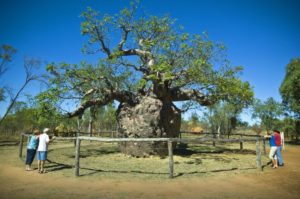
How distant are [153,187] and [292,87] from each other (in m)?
22.5

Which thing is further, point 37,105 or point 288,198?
point 37,105

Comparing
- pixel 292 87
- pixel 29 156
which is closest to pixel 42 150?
pixel 29 156

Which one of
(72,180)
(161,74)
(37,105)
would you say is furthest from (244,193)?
(37,105)

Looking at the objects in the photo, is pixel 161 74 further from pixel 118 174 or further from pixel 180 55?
pixel 118 174

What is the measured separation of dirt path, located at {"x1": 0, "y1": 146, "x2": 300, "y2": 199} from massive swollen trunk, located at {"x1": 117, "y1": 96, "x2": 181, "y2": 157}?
471 centimetres

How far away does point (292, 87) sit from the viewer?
939 inches

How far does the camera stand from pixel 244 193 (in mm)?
6344

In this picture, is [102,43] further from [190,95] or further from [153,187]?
[153,187]

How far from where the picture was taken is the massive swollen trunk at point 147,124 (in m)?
12.6

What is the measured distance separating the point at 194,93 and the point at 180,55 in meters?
2.77

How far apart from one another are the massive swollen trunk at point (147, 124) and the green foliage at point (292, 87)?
1608cm

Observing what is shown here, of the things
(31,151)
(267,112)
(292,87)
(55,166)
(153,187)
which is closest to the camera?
(153,187)

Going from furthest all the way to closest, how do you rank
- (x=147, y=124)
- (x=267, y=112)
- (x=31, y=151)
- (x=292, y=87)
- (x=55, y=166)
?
(x=267, y=112), (x=292, y=87), (x=147, y=124), (x=55, y=166), (x=31, y=151)

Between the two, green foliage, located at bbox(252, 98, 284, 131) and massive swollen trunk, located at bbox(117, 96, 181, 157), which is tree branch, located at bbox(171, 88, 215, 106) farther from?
green foliage, located at bbox(252, 98, 284, 131)
